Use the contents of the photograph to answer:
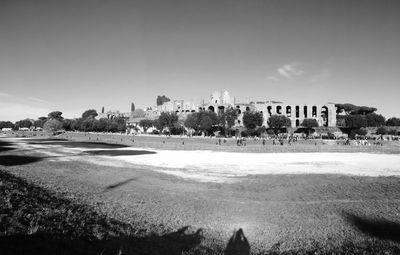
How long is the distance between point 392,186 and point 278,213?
1030 centimetres

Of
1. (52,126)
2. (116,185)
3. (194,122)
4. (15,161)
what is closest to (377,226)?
(116,185)

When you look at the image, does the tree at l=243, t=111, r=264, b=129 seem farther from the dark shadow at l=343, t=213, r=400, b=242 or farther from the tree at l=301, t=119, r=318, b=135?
the dark shadow at l=343, t=213, r=400, b=242

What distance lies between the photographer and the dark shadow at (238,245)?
8.49 metres

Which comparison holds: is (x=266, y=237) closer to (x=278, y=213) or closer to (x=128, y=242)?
(x=278, y=213)

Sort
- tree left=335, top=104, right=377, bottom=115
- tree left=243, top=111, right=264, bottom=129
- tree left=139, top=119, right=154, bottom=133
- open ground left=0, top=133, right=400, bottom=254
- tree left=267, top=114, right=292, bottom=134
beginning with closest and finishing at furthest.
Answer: open ground left=0, top=133, right=400, bottom=254, tree left=243, top=111, right=264, bottom=129, tree left=267, top=114, right=292, bottom=134, tree left=139, top=119, right=154, bottom=133, tree left=335, top=104, right=377, bottom=115

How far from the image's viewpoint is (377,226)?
35.4 ft

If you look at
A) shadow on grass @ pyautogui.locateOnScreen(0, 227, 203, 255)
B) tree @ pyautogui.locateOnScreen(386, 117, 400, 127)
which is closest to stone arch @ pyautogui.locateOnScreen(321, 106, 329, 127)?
tree @ pyautogui.locateOnScreen(386, 117, 400, 127)

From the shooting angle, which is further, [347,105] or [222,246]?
[347,105]

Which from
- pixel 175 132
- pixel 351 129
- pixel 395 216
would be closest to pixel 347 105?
pixel 351 129

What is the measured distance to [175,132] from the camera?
85.3 meters

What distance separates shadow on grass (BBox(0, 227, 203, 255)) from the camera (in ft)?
20.7

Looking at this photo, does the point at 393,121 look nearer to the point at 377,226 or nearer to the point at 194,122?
the point at 194,122

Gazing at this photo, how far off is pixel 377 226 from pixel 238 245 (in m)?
6.03

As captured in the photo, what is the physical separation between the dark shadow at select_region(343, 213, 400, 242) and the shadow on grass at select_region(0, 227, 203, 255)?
6352 mm
